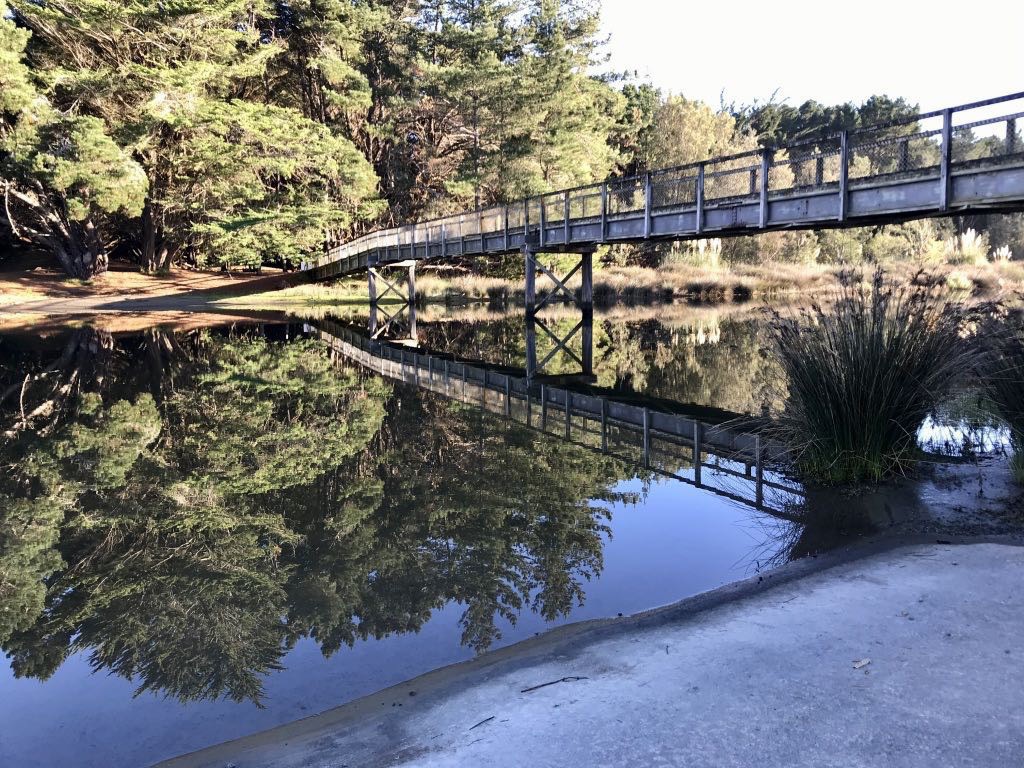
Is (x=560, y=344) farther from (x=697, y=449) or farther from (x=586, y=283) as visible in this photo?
(x=697, y=449)

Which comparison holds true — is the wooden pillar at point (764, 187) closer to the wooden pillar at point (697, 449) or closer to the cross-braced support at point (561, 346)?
the cross-braced support at point (561, 346)

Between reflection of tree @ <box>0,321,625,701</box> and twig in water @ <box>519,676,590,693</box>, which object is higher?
twig in water @ <box>519,676,590,693</box>

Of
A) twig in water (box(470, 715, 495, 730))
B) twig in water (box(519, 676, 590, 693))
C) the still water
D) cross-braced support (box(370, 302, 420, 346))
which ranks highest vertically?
cross-braced support (box(370, 302, 420, 346))

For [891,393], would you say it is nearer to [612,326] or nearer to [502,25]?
[612,326]

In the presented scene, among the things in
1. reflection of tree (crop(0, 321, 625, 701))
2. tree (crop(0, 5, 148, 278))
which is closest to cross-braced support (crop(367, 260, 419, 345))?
tree (crop(0, 5, 148, 278))

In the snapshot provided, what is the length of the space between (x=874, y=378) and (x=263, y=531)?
5.02 m

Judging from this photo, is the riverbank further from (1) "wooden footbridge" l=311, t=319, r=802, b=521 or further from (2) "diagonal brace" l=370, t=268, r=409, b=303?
(1) "wooden footbridge" l=311, t=319, r=802, b=521

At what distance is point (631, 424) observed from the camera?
10.5 metres

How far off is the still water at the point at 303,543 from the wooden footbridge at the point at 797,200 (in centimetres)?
334

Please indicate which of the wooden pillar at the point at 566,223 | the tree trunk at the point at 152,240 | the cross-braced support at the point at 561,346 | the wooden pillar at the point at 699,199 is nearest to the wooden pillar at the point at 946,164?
the wooden pillar at the point at 699,199

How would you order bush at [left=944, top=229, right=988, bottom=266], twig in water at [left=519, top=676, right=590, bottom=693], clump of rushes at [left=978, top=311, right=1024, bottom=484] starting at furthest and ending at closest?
bush at [left=944, top=229, right=988, bottom=266] < clump of rushes at [left=978, top=311, right=1024, bottom=484] < twig in water at [left=519, top=676, right=590, bottom=693]

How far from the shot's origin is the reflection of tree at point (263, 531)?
4.75m

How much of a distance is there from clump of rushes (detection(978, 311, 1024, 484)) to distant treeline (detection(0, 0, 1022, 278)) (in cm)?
3091

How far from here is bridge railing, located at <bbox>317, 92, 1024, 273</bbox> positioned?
34.2 feet
